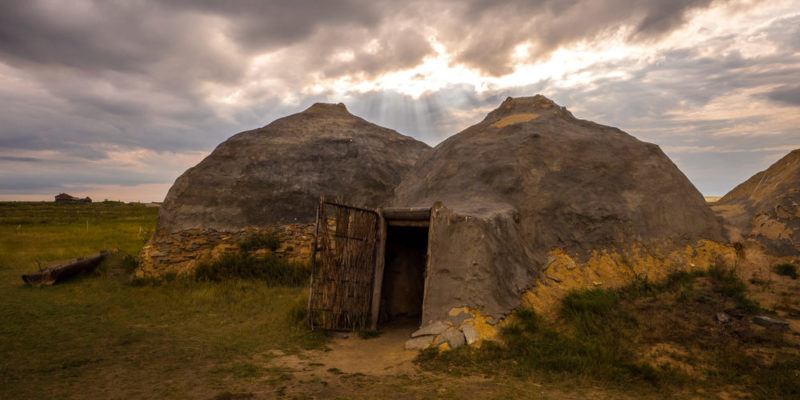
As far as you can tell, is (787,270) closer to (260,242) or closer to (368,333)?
(368,333)

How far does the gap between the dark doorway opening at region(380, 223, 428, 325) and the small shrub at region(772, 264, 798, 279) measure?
5774 millimetres

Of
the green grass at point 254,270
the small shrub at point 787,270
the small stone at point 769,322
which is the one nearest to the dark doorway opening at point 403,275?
the green grass at point 254,270

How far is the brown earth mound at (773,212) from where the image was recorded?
766 cm

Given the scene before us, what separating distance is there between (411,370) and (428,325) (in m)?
1.02

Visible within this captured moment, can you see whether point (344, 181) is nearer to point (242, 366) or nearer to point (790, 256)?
point (242, 366)

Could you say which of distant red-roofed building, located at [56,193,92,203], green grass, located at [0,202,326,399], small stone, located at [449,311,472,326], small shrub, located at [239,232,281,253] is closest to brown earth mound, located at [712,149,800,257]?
small stone, located at [449,311,472,326]

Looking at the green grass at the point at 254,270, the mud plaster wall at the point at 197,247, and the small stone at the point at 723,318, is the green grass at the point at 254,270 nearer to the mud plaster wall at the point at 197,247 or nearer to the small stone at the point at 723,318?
the mud plaster wall at the point at 197,247

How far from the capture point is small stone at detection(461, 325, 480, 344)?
6.03 m

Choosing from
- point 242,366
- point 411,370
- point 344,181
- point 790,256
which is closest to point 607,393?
point 411,370

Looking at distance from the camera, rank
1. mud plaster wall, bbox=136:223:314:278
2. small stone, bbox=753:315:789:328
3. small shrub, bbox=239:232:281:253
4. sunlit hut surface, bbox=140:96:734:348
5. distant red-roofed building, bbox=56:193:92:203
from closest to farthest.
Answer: small stone, bbox=753:315:789:328 → sunlit hut surface, bbox=140:96:734:348 → mud plaster wall, bbox=136:223:314:278 → small shrub, bbox=239:232:281:253 → distant red-roofed building, bbox=56:193:92:203

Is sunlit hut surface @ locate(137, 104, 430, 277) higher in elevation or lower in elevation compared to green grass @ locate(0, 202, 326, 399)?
higher

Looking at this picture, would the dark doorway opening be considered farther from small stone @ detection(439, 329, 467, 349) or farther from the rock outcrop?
small stone @ detection(439, 329, 467, 349)

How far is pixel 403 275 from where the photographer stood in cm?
902

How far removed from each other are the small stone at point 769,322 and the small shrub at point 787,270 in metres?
2.08
